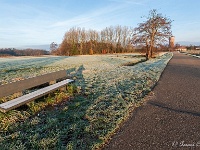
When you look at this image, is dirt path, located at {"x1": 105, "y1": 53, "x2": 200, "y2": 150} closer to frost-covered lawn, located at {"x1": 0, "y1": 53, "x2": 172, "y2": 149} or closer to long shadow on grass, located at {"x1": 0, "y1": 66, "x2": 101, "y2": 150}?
frost-covered lawn, located at {"x1": 0, "y1": 53, "x2": 172, "y2": 149}

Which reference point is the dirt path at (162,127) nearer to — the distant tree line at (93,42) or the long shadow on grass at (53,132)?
the long shadow on grass at (53,132)

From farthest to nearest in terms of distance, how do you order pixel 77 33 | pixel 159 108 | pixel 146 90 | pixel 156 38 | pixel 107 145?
pixel 77 33 → pixel 156 38 → pixel 146 90 → pixel 159 108 → pixel 107 145

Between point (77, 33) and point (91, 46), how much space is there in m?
7.59

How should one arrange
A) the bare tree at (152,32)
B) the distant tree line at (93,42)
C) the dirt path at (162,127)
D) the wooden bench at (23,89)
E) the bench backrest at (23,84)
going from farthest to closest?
the distant tree line at (93,42), the bare tree at (152,32), the bench backrest at (23,84), the wooden bench at (23,89), the dirt path at (162,127)

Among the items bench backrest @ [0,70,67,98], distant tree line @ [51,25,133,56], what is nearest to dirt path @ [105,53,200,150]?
bench backrest @ [0,70,67,98]

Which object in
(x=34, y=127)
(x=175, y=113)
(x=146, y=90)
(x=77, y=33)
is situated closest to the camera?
(x=34, y=127)

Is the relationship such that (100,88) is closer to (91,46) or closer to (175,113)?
(175,113)

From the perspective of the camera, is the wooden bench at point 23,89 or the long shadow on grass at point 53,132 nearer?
the long shadow on grass at point 53,132

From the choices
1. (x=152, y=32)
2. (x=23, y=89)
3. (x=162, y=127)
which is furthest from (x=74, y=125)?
(x=152, y=32)

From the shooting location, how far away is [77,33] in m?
67.4

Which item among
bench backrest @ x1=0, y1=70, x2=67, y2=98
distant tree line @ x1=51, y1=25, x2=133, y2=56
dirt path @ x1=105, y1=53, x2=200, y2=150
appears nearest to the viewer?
Result: dirt path @ x1=105, y1=53, x2=200, y2=150

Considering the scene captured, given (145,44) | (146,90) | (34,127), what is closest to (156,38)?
(145,44)

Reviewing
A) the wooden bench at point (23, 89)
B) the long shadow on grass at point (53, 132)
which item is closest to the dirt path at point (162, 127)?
the long shadow on grass at point (53, 132)

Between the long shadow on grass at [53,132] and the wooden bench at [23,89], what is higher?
the wooden bench at [23,89]
